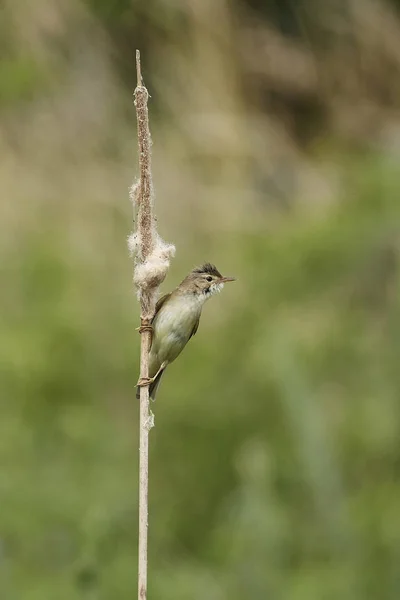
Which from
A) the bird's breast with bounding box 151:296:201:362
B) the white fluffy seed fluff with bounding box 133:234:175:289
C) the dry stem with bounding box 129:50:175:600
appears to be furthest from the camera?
the bird's breast with bounding box 151:296:201:362

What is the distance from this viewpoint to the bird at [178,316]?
2.43 m

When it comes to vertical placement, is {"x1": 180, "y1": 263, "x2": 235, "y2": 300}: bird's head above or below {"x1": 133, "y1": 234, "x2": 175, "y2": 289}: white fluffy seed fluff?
above

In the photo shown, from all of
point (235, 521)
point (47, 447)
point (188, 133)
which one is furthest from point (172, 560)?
point (188, 133)

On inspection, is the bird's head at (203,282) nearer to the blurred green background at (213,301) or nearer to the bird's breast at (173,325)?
the bird's breast at (173,325)

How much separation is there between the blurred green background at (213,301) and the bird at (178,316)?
504 millimetres

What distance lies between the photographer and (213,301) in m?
4.74

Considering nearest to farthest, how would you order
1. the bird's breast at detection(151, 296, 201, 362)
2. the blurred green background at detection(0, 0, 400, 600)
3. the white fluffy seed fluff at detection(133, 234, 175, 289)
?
the white fluffy seed fluff at detection(133, 234, 175, 289) → the bird's breast at detection(151, 296, 201, 362) → the blurred green background at detection(0, 0, 400, 600)

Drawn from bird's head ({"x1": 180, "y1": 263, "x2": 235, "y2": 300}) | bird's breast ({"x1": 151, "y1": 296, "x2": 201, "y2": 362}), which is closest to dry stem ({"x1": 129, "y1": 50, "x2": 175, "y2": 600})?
bird's breast ({"x1": 151, "y1": 296, "x2": 201, "y2": 362})

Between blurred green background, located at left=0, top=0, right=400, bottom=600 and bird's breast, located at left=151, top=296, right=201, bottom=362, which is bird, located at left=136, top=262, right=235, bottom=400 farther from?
blurred green background, located at left=0, top=0, right=400, bottom=600

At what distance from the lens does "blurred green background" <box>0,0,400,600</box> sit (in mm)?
3092

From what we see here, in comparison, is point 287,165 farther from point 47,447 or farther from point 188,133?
point 47,447

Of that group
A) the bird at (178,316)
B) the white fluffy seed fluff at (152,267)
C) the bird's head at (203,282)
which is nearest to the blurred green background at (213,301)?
the bird at (178,316)

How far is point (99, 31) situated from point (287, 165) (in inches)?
53.3

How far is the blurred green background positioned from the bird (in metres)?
0.50
